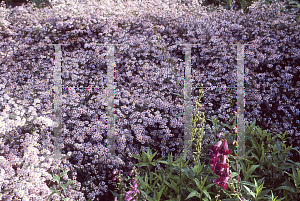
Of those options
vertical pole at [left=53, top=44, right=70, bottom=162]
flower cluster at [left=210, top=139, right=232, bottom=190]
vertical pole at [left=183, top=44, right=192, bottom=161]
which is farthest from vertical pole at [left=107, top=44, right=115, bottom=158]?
flower cluster at [left=210, top=139, right=232, bottom=190]

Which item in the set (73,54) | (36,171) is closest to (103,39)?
(73,54)

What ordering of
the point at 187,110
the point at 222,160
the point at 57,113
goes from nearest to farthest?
the point at 222,160 → the point at 187,110 → the point at 57,113

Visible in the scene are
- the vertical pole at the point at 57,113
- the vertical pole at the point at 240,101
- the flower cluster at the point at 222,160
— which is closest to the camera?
the flower cluster at the point at 222,160

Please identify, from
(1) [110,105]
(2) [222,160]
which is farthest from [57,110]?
(2) [222,160]

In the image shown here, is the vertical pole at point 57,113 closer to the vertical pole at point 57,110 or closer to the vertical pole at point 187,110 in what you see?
the vertical pole at point 57,110

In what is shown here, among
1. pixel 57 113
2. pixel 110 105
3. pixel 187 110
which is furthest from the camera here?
pixel 110 105

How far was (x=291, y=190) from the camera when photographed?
2.30 metres

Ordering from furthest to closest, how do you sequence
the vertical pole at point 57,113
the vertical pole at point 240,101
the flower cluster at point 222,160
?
the vertical pole at point 57,113 → the vertical pole at point 240,101 → the flower cluster at point 222,160

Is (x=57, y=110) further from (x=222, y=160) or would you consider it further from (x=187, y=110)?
(x=222, y=160)

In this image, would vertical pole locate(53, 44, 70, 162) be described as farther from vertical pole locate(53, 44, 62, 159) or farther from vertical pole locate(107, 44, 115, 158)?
vertical pole locate(107, 44, 115, 158)

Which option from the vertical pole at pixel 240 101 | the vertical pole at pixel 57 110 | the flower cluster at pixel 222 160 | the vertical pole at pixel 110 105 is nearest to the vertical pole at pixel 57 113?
the vertical pole at pixel 57 110

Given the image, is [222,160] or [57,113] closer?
[222,160]

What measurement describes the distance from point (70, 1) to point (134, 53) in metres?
2.41

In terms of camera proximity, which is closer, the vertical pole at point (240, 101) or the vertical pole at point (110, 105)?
the vertical pole at point (240, 101)
